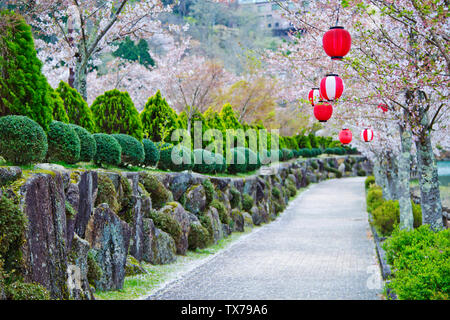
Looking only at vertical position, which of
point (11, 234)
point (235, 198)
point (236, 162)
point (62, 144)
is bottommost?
point (235, 198)

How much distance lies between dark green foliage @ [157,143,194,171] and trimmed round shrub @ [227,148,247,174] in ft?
14.1

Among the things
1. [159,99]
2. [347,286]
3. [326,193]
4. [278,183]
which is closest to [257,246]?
[347,286]

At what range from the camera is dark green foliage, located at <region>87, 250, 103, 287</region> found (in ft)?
22.1

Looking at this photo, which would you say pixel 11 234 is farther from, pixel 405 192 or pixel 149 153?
pixel 405 192

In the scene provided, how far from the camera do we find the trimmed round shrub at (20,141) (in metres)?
5.96

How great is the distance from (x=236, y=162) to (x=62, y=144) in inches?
388

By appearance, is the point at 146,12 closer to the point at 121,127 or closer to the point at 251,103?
the point at 121,127

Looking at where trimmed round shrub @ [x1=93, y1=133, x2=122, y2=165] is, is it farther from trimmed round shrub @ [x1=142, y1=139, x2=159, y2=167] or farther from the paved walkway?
the paved walkway

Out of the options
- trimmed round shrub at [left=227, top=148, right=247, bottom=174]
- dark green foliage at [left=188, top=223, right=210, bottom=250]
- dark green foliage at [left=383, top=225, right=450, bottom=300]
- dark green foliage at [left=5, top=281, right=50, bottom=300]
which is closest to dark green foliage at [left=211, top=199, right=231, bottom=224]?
dark green foliage at [left=188, top=223, right=210, bottom=250]

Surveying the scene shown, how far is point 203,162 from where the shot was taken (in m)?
13.8

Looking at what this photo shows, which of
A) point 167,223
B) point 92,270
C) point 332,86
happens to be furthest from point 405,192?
point 92,270

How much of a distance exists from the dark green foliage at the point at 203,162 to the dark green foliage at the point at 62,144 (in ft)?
19.8

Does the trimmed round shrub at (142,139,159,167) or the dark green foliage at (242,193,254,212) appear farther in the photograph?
the dark green foliage at (242,193,254,212)
